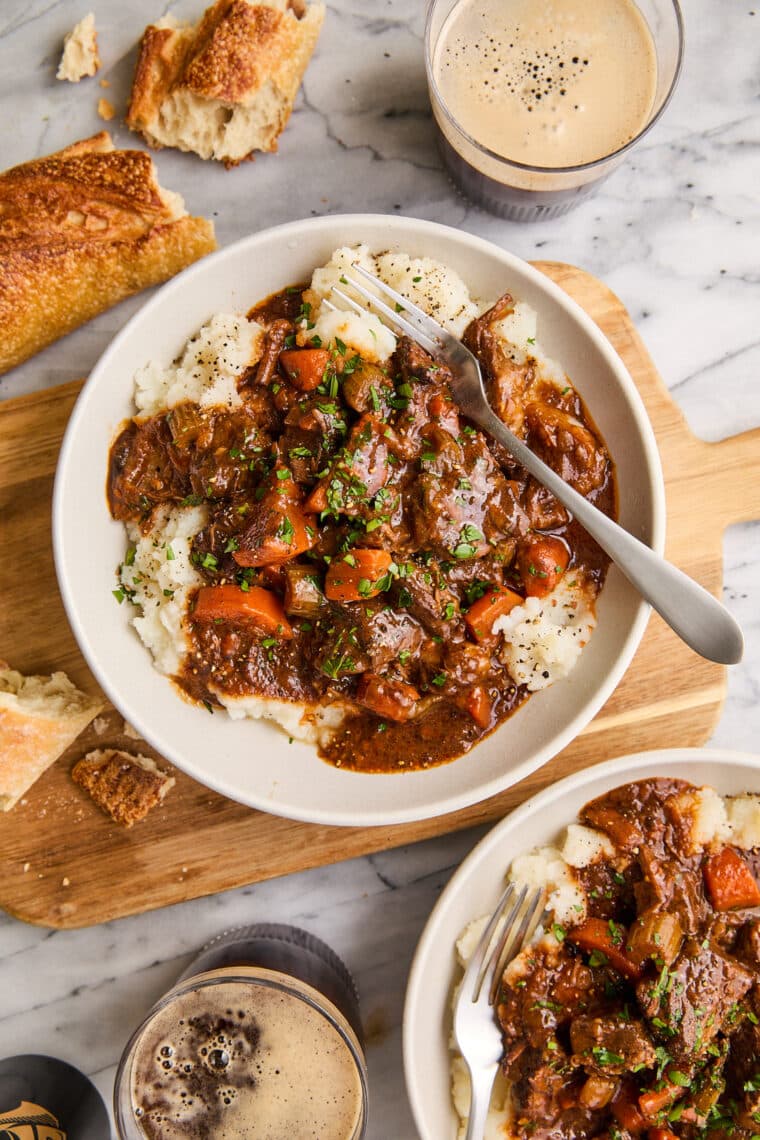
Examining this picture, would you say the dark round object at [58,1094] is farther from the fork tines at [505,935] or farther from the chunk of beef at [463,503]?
the chunk of beef at [463,503]

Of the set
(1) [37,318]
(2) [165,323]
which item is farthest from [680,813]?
(1) [37,318]

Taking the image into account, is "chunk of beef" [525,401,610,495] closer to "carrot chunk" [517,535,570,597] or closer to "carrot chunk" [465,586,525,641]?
"carrot chunk" [517,535,570,597]

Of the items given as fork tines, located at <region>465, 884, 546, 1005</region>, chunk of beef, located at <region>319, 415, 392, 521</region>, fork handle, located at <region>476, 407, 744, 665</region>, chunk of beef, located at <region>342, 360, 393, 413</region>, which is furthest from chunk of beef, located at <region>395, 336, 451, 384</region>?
fork tines, located at <region>465, 884, 546, 1005</region>

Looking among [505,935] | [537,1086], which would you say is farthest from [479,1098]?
[505,935]

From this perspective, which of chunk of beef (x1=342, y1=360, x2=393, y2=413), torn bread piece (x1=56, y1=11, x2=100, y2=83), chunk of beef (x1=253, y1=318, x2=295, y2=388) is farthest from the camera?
torn bread piece (x1=56, y1=11, x2=100, y2=83)

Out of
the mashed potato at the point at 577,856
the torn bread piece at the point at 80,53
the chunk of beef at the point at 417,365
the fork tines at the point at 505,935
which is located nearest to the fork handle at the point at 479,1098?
the mashed potato at the point at 577,856

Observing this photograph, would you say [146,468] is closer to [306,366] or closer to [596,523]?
[306,366]
